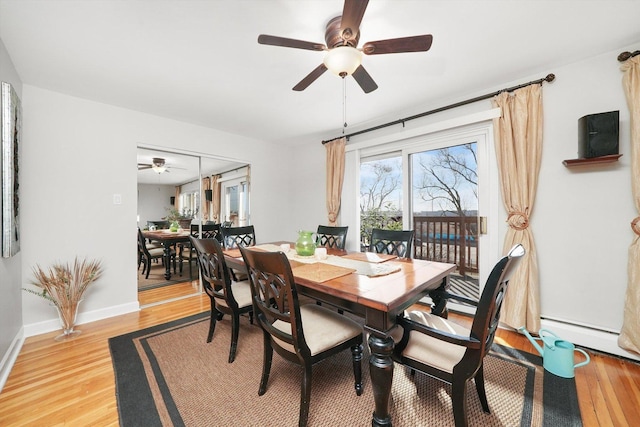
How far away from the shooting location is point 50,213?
248 cm

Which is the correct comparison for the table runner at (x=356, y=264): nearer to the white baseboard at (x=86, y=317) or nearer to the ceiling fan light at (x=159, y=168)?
the white baseboard at (x=86, y=317)

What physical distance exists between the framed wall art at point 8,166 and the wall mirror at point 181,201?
114cm

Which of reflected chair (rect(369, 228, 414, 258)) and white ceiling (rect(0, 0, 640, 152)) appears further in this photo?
reflected chair (rect(369, 228, 414, 258))

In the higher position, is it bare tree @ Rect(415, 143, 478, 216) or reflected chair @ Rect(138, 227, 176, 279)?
bare tree @ Rect(415, 143, 478, 216)

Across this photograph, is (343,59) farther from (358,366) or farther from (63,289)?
(63,289)

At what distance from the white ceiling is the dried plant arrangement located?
1806mm

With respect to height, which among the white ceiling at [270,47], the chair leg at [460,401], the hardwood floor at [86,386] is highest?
the white ceiling at [270,47]

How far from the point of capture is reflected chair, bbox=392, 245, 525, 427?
41.4 inches

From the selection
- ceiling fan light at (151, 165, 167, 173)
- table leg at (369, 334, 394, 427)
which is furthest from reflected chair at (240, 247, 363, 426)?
ceiling fan light at (151, 165, 167, 173)

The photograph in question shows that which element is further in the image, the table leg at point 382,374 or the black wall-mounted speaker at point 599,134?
the black wall-mounted speaker at point 599,134

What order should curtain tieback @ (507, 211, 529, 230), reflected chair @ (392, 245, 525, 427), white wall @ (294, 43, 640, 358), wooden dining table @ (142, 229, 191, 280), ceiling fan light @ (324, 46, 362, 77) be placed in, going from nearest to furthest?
reflected chair @ (392, 245, 525, 427)
ceiling fan light @ (324, 46, 362, 77)
white wall @ (294, 43, 640, 358)
curtain tieback @ (507, 211, 529, 230)
wooden dining table @ (142, 229, 191, 280)

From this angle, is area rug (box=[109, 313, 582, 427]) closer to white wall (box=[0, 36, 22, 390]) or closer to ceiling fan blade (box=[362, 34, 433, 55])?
white wall (box=[0, 36, 22, 390])

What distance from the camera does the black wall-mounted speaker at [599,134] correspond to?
1854mm

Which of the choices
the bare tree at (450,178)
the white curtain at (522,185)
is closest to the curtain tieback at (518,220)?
the white curtain at (522,185)
